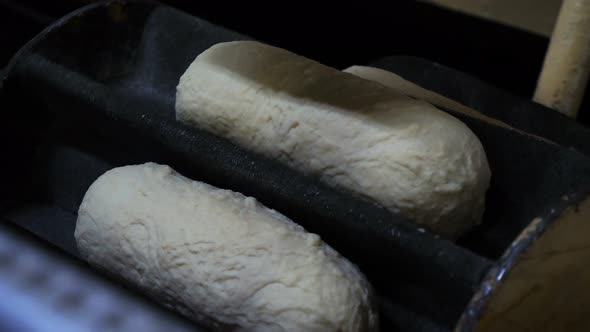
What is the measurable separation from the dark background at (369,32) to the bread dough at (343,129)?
57 centimetres

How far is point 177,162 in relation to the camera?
3.22 feet

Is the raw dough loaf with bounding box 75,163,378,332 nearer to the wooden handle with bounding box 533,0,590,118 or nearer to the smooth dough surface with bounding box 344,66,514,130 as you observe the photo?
the smooth dough surface with bounding box 344,66,514,130

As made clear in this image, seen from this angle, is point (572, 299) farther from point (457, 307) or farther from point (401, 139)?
point (401, 139)

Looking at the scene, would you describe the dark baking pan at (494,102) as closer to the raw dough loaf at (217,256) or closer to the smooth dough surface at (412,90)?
the smooth dough surface at (412,90)

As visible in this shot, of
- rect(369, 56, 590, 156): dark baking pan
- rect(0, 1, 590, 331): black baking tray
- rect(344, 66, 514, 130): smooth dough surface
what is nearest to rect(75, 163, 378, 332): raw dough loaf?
rect(0, 1, 590, 331): black baking tray

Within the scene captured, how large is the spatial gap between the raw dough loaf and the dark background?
33.2 inches

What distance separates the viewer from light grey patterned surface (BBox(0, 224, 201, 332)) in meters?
0.28

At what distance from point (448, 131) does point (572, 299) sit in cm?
27

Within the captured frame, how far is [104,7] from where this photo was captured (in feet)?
4.26

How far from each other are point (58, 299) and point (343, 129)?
68cm

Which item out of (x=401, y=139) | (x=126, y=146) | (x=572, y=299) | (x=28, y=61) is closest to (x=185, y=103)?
(x=126, y=146)

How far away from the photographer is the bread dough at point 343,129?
0.88m

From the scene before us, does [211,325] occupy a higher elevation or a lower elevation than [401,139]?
lower

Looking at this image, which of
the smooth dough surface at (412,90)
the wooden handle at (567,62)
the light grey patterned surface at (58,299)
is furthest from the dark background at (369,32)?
the light grey patterned surface at (58,299)
